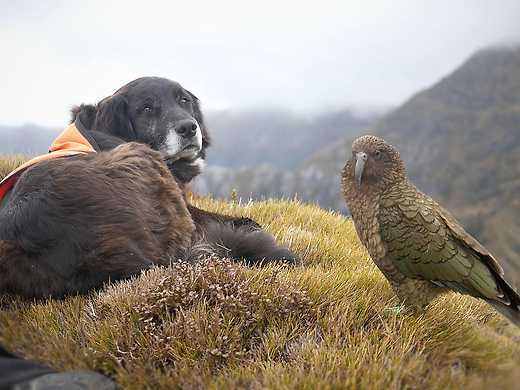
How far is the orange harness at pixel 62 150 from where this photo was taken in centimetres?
398

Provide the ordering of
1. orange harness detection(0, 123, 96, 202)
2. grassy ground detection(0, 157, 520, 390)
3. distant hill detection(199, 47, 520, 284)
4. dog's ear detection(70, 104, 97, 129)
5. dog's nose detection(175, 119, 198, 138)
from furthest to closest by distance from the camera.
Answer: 1. distant hill detection(199, 47, 520, 284)
2. dog's ear detection(70, 104, 97, 129)
3. dog's nose detection(175, 119, 198, 138)
4. orange harness detection(0, 123, 96, 202)
5. grassy ground detection(0, 157, 520, 390)

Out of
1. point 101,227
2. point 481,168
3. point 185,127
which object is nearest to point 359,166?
point 101,227

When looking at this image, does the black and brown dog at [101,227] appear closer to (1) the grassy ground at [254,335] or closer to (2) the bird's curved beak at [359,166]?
(1) the grassy ground at [254,335]

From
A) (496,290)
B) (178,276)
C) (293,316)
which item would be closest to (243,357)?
(293,316)

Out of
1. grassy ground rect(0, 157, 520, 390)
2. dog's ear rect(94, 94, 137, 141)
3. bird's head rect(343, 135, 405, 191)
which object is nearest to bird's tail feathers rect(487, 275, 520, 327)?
grassy ground rect(0, 157, 520, 390)

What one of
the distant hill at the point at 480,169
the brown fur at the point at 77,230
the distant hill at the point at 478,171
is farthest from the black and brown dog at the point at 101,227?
the distant hill at the point at 480,169

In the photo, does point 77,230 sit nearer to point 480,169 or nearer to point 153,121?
point 153,121

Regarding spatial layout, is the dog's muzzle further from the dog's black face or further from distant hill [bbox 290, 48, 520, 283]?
distant hill [bbox 290, 48, 520, 283]

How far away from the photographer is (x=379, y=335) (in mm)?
2715

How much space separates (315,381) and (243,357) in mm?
489

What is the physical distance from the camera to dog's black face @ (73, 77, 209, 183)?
539 centimetres

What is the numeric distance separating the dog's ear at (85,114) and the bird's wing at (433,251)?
387 cm

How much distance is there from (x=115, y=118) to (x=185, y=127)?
2.66ft

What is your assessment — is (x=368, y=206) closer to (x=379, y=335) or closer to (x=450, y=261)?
(x=450, y=261)
